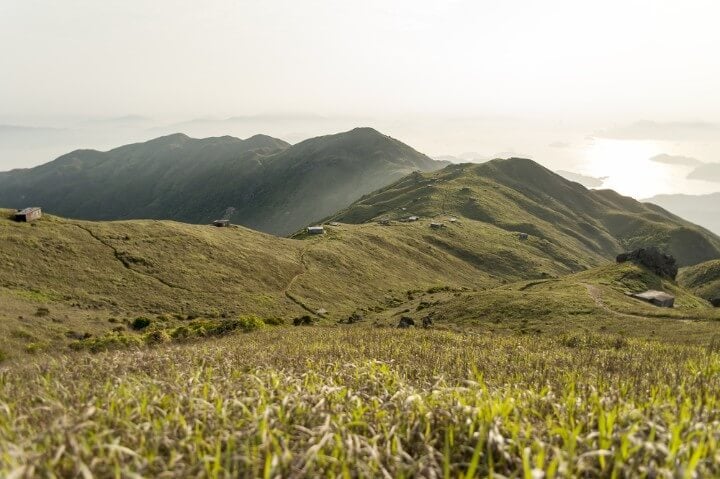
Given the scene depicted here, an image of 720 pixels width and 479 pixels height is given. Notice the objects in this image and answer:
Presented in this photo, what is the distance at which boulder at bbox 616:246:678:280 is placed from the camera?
333 ft

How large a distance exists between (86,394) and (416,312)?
3010 inches

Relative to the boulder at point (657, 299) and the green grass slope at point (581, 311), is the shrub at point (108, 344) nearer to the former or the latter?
the green grass slope at point (581, 311)

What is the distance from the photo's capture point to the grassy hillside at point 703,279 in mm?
144500

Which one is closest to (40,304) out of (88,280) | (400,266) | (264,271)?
→ (88,280)

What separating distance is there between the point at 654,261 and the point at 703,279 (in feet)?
252

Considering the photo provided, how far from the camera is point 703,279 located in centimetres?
15725

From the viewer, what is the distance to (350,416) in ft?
18.6

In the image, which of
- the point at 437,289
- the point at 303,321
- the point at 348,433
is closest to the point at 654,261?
the point at 437,289

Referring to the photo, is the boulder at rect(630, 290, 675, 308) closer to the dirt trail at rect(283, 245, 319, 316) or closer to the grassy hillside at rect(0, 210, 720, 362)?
the grassy hillside at rect(0, 210, 720, 362)

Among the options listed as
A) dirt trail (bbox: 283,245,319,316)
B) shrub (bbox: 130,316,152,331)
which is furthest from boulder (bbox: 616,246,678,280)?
shrub (bbox: 130,316,152,331)

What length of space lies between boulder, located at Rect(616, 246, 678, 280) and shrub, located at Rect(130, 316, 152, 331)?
332 feet

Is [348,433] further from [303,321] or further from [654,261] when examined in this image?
[654,261]

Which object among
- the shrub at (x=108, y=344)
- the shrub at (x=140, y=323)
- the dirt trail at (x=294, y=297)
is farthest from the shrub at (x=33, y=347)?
the dirt trail at (x=294, y=297)

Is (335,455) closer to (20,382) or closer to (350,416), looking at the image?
(350,416)
